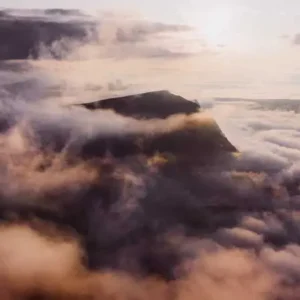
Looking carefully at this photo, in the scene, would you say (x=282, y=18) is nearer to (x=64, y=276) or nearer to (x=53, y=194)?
(x=53, y=194)

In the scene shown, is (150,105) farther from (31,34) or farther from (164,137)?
(31,34)

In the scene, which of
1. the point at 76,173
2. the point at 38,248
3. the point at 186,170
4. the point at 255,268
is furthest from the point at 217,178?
the point at 38,248

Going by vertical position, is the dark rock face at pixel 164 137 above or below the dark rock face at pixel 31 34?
below

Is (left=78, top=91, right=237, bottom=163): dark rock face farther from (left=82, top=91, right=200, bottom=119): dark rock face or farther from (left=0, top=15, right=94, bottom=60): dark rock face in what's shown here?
(left=0, top=15, right=94, bottom=60): dark rock face

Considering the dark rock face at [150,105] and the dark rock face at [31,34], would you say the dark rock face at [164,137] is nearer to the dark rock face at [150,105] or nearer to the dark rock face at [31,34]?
the dark rock face at [150,105]

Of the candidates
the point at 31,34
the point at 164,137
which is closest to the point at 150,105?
the point at 164,137

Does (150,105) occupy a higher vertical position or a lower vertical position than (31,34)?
lower

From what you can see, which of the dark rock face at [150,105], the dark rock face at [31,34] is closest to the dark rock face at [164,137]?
the dark rock face at [150,105]
